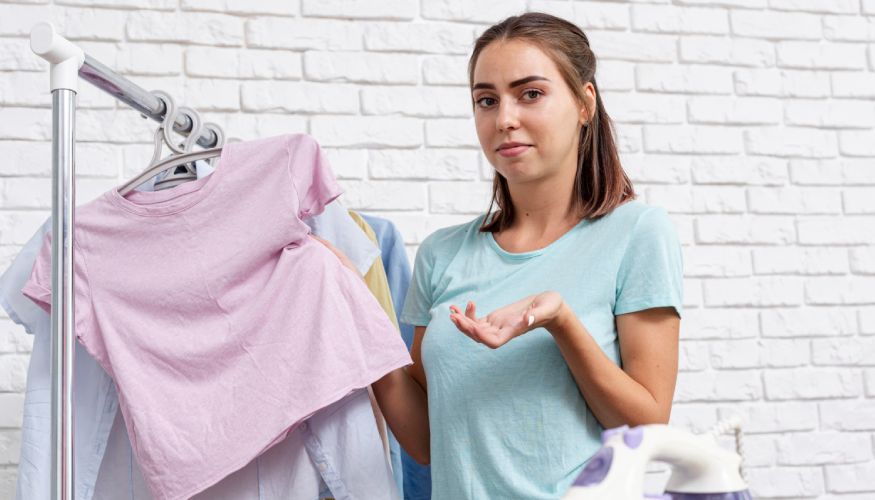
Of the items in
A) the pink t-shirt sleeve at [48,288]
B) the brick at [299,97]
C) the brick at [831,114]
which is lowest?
the pink t-shirt sleeve at [48,288]

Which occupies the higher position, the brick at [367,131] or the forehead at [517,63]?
the brick at [367,131]

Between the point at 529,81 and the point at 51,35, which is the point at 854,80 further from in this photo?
the point at 51,35

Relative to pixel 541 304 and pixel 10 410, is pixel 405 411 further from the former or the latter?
pixel 10 410

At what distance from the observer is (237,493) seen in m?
1.37

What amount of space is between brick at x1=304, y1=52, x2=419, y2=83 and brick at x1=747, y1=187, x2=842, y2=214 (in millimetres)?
855

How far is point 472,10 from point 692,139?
0.60 m

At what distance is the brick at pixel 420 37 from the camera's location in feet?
6.88

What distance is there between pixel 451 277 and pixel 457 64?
84 cm

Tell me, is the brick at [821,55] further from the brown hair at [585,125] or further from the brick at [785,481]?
the brown hair at [585,125]

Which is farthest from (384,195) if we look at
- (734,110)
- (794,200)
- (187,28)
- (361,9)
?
(794,200)

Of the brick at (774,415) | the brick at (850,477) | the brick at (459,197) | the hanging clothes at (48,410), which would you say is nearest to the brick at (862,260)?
the brick at (774,415)

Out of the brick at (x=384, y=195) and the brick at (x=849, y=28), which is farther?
the brick at (x=849, y=28)

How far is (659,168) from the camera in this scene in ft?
7.22

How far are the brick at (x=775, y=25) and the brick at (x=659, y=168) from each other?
359 mm
